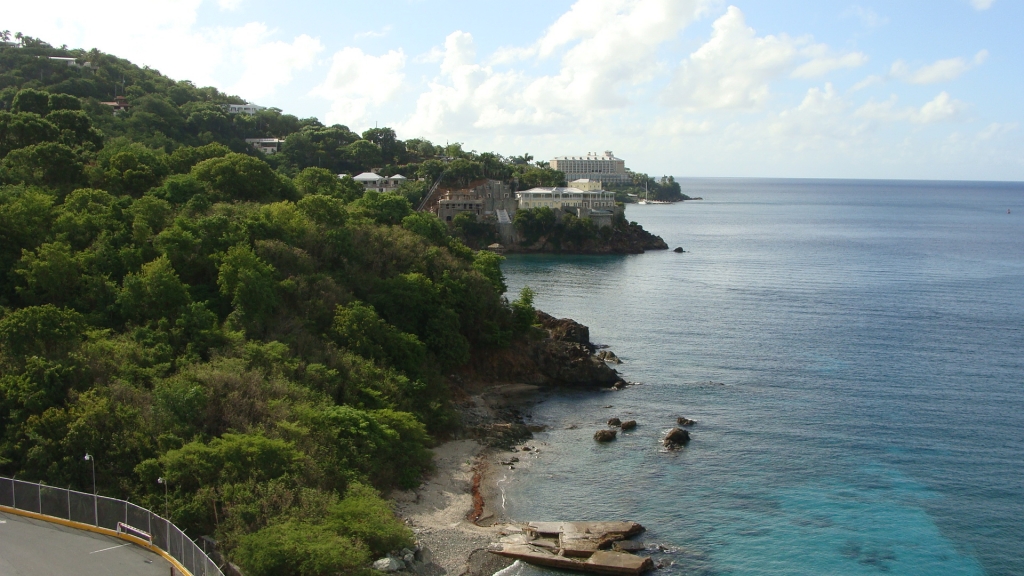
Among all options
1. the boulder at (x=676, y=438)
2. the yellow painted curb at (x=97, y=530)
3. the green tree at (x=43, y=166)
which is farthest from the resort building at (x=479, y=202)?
the yellow painted curb at (x=97, y=530)

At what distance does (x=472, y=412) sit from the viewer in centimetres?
4153

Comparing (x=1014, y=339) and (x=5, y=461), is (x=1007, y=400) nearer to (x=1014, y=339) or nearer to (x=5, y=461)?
(x=1014, y=339)

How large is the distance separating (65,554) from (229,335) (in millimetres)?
15416

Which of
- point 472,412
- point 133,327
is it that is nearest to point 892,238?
point 472,412

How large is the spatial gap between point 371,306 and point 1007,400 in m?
33.7

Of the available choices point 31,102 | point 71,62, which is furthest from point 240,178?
point 71,62

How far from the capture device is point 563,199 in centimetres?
12325

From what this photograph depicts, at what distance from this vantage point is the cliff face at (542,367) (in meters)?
47.6

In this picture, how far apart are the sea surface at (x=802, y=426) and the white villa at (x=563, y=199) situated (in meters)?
38.1

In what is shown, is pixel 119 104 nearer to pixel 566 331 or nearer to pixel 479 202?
pixel 479 202

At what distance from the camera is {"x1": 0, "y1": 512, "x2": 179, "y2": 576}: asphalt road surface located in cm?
1953

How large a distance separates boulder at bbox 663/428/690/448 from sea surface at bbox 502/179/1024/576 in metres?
0.62

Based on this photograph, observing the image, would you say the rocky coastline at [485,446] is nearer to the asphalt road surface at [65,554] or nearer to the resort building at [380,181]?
the asphalt road surface at [65,554]

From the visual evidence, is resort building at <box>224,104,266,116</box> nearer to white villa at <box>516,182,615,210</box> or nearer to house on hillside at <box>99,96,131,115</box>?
house on hillside at <box>99,96,131,115</box>
